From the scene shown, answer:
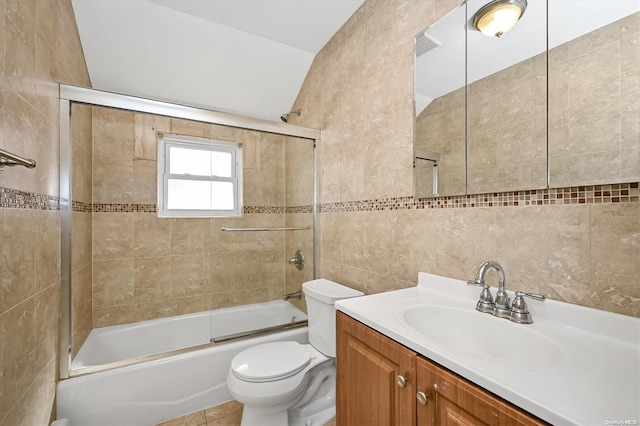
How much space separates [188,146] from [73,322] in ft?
5.02

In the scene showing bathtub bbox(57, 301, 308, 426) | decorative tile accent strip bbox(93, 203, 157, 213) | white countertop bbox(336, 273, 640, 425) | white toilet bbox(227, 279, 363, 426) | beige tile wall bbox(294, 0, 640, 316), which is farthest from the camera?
decorative tile accent strip bbox(93, 203, 157, 213)

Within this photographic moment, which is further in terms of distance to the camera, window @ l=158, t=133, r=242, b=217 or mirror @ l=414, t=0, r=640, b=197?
window @ l=158, t=133, r=242, b=217

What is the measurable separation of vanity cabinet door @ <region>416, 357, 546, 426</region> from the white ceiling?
2.15 metres

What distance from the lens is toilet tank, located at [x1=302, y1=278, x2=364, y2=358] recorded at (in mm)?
1609

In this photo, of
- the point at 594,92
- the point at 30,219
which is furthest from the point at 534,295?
the point at 30,219

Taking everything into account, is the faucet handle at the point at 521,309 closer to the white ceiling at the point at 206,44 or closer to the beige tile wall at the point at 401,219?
the beige tile wall at the point at 401,219

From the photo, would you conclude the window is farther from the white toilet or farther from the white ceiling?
the white toilet

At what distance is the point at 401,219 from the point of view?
57.8 inches

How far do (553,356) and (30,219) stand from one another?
190 cm

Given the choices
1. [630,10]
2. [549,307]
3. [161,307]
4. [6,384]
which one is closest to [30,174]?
[6,384]

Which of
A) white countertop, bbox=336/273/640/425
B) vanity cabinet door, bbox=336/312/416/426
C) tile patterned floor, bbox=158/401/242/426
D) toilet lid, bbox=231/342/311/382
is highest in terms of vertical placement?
white countertop, bbox=336/273/640/425

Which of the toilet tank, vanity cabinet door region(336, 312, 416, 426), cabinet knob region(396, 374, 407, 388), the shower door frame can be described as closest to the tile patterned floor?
the shower door frame

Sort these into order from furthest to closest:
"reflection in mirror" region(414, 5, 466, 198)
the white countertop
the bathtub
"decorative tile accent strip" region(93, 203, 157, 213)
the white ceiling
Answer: "decorative tile accent strip" region(93, 203, 157, 213), the white ceiling, the bathtub, "reflection in mirror" region(414, 5, 466, 198), the white countertop

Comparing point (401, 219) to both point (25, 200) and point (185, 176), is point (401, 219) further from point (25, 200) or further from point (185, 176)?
point (185, 176)
